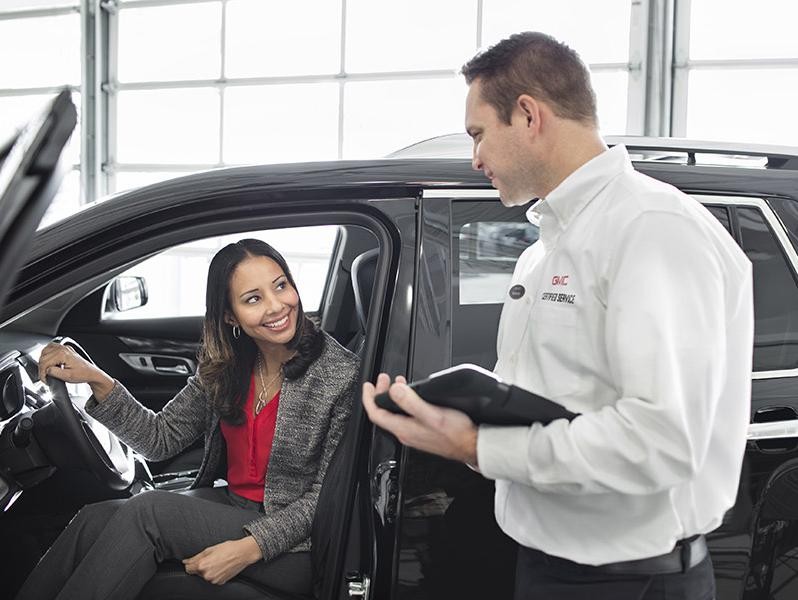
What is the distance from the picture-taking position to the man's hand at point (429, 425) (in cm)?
118

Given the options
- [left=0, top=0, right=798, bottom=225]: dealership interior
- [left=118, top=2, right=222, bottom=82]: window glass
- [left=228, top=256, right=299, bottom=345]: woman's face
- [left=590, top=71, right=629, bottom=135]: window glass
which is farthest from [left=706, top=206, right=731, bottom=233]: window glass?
[left=118, top=2, right=222, bottom=82]: window glass

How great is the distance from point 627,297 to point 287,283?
118 cm

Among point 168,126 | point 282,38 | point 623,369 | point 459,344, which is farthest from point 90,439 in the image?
point 168,126

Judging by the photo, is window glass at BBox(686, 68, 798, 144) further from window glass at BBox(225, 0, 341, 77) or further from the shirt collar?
the shirt collar

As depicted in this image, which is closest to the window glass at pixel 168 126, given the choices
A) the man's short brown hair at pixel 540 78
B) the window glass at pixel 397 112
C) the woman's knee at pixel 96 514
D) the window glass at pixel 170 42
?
the window glass at pixel 170 42

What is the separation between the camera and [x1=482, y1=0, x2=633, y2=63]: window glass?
6.57 m

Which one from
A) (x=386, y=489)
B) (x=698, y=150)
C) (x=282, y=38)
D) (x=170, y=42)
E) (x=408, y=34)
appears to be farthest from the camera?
(x=170, y=42)

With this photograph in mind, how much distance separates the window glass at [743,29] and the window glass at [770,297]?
16.4 ft

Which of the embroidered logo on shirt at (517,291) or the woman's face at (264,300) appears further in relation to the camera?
the woman's face at (264,300)

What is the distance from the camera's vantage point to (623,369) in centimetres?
111

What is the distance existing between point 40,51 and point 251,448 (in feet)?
26.4

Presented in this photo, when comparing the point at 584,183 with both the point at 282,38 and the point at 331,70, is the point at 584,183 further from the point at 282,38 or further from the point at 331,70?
the point at 282,38

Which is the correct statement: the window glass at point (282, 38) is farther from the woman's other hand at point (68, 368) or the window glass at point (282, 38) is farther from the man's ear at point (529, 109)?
the man's ear at point (529, 109)

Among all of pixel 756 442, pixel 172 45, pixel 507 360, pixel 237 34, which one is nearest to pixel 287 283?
pixel 507 360
